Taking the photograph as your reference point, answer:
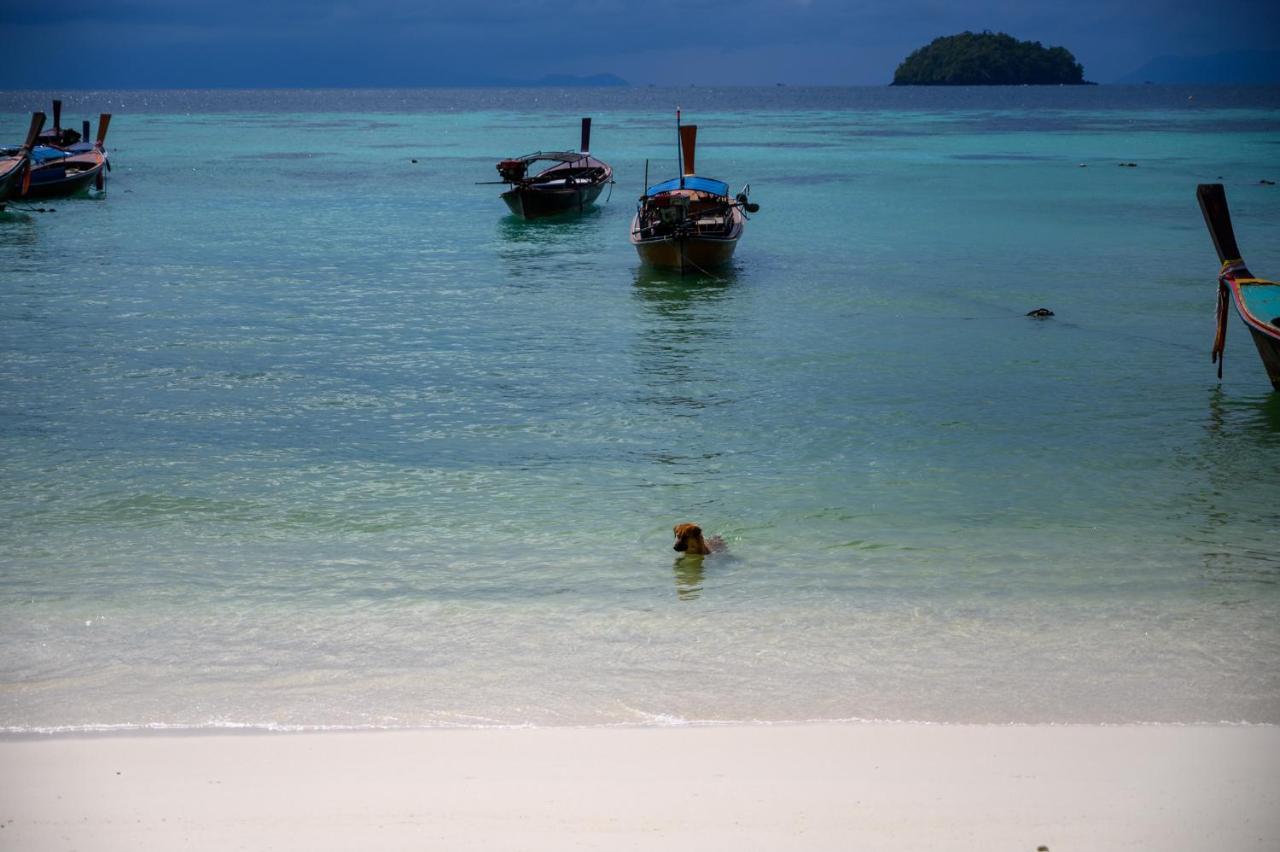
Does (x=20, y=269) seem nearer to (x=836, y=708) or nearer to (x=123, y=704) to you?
(x=123, y=704)

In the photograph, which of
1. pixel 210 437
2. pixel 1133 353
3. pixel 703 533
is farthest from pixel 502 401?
pixel 1133 353

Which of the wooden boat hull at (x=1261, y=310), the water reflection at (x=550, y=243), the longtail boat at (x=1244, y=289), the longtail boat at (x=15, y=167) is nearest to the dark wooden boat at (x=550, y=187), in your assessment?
the water reflection at (x=550, y=243)

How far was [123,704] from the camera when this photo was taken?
6715 millimetres

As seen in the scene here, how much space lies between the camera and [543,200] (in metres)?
35.4

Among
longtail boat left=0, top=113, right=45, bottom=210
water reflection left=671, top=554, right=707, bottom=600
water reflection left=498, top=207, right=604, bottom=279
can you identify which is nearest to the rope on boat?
water reflection left=671, top=554, right=707, bottom=600

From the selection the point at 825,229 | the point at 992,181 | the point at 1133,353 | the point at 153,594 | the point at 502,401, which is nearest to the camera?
the point at 153,594

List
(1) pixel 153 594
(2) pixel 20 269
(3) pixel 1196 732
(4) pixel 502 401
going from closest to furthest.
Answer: (3) pixel 1196 732, (1) pixel 153 594, (4) pixel 502 401, (2) pixel 20 269

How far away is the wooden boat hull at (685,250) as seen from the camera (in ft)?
77.2

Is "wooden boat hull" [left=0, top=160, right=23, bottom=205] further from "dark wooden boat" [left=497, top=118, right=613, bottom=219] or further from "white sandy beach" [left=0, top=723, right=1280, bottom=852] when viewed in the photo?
A: "white sandy beach" [left=0, top=723, right=1280, bottom=852]

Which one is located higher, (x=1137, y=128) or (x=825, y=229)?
(x=1137, y=128)

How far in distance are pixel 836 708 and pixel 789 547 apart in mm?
3076

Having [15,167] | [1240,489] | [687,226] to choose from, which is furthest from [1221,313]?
[15,167]

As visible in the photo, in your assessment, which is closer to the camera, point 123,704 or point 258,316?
point 123,704

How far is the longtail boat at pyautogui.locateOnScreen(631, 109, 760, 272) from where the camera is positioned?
2339cm
